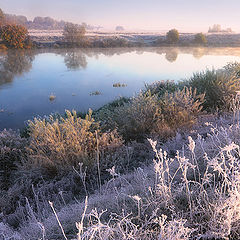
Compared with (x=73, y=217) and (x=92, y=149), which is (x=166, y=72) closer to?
(x=92, y=149)

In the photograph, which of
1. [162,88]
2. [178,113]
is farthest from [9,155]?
[162,88]

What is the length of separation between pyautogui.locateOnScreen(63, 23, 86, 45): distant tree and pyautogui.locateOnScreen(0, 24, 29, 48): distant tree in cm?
715

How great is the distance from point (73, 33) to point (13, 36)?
9515 mm

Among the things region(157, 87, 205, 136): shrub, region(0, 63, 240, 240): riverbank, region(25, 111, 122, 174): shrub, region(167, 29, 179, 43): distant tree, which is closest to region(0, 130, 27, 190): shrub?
region(0, 63, 240, 240): riverbank

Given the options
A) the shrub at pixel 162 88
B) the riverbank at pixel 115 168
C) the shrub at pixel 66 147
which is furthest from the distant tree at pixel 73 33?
the shrub at pixel 66 147

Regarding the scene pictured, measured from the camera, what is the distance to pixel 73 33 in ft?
113

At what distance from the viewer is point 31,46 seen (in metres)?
29.8

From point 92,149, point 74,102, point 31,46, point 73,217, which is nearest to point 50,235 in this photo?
point 73,217

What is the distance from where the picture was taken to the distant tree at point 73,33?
34.1 m

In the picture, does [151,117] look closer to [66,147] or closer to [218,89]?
[66,147]

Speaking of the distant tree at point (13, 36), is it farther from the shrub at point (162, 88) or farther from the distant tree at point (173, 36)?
the shrub at point (162, 88)

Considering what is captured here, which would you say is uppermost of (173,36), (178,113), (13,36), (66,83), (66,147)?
(173,36)

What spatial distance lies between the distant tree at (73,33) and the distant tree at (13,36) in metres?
7.15

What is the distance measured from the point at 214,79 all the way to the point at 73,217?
6202 mm
